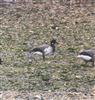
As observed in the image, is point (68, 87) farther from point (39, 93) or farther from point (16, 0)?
point (16, 0)

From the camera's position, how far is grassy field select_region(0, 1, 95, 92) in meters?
12.1

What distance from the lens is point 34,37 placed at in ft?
57.5

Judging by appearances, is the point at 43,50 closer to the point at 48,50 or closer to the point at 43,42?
the point at 48,50

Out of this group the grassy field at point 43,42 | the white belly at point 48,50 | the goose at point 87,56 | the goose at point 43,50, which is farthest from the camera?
the white belly at point 48,50

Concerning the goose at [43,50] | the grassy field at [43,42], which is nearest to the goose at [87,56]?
the grassy field at [43,42]

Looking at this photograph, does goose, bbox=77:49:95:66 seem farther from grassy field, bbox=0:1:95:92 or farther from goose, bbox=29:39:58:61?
goose, bbox=29:39:58:61

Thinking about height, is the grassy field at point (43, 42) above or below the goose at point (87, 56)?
below

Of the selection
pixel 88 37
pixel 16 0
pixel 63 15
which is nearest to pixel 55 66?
pixel 88 37

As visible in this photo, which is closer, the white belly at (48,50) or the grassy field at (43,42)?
the grassy field at (43,42)

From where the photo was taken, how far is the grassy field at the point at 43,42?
12086mm

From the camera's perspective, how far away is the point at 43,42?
16.8m

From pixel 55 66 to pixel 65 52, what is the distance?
175 cm

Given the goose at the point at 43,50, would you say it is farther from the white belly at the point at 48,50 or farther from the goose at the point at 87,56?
the goose at the point at 87,56

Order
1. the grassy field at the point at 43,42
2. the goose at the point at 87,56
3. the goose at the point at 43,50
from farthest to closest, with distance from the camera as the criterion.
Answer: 1. the goose at the point at 43,50
2. the goose at the point at 87,56
3. the grassy field at the point at 43,42
